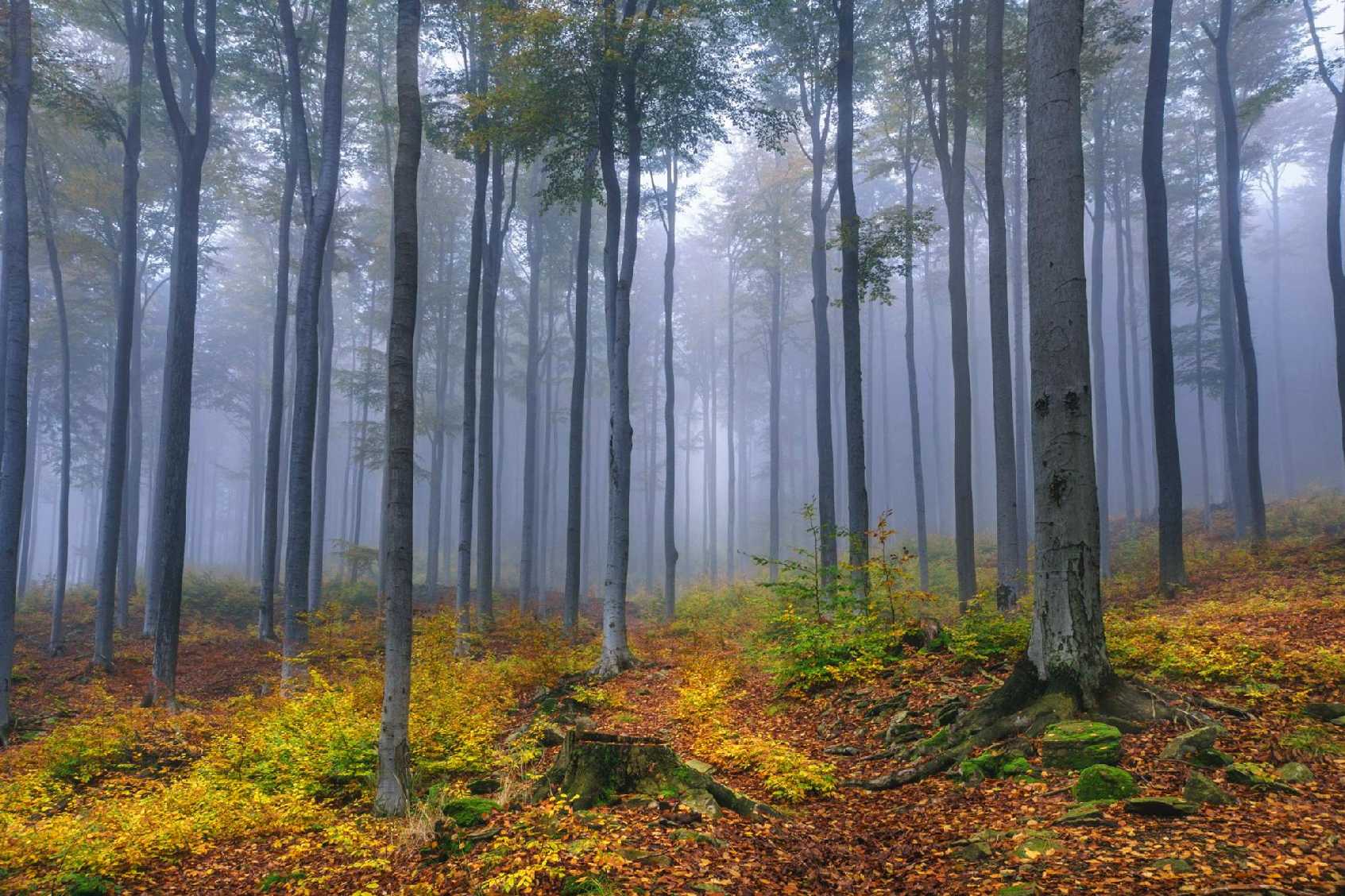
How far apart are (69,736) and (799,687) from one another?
A: 29.5 feet

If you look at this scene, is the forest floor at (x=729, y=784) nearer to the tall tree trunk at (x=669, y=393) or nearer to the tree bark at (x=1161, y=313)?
the tree bark at (x=1161, y=313)

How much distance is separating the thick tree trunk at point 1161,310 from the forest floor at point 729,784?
130 cm

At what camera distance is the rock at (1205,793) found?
168 inches

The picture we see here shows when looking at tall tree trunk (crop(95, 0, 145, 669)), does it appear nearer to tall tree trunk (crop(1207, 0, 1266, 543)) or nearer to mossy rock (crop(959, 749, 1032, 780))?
mossy rock (crop(959, 749, 1032, 780))

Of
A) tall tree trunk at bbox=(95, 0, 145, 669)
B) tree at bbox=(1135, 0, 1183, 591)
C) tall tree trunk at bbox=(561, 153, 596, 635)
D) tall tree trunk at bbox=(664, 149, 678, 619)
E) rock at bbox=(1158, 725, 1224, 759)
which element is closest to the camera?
rock at bbox=(1158, 725, 1224, 759)

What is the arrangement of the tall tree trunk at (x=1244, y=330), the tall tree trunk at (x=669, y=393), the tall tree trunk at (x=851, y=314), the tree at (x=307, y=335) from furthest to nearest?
the tall tree trunk at (x=669, y=393) < the tall tree trunk at (x=1244, y=330) < the tall tree trunk at (x=851, y=314) < the tree at (x=307, y=335)

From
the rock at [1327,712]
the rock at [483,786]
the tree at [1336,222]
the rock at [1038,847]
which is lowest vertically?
the rock at [483,786]

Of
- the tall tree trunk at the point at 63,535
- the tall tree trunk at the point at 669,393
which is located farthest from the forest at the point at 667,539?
the tall tree trunk at the point at 669,393

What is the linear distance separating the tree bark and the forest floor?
52.4 inches

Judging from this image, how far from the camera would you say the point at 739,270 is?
30953mm

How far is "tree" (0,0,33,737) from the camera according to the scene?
10578mm

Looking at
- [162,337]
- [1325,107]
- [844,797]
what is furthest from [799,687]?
[1325,107]

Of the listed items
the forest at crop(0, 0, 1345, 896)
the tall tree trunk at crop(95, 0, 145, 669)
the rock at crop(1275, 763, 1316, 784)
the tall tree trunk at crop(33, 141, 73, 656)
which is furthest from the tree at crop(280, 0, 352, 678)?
the rock at crop(1275, 763, 1316, 784)

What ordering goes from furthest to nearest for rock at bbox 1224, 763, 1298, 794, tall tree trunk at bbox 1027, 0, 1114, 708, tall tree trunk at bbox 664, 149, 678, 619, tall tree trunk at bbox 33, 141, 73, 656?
1. tall tree trunk at bbox 664, 149, 678, 619
2. tall tree trunk at bbox 33, 141, 73, 656
3. tall tree trunk at bbox 1027, 0, 1114, 708
4. rock at bbox 1224, 763, 1298, 794
